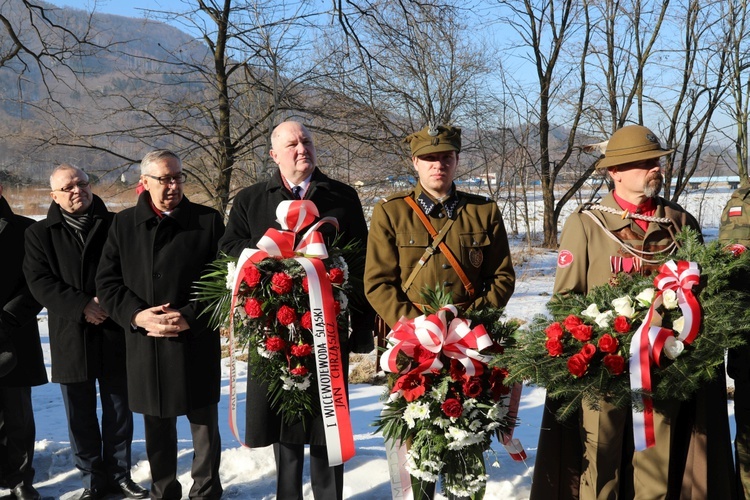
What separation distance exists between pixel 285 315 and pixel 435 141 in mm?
1165

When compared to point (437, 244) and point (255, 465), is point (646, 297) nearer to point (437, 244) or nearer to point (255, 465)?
point (437, 244)

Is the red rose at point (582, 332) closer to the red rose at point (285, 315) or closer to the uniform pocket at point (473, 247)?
the uniform pocket at point (473, 247)

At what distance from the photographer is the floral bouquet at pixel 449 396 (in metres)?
3.21

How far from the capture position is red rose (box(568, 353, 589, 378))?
9.53ft

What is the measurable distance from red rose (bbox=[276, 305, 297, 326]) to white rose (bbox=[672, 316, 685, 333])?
1796 millimetres

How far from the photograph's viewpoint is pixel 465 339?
10.5 ft

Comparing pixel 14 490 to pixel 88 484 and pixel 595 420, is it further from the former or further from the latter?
pixel 595 420

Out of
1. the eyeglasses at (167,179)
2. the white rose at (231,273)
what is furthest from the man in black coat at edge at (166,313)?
the white rose at (231,273)

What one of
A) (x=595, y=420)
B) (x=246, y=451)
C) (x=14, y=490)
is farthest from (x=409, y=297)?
(x=14, y=490)

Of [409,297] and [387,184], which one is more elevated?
[387,184]

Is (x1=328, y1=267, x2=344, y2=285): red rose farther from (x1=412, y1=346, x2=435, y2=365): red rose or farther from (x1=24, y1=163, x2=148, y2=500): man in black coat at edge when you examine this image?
(x1=24, y1=163, x2=148, y2=500): man in black coat at edge

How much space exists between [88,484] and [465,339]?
8.97 feet

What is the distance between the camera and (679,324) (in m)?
2.99

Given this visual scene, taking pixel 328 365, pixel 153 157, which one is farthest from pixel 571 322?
pixel 153 157
